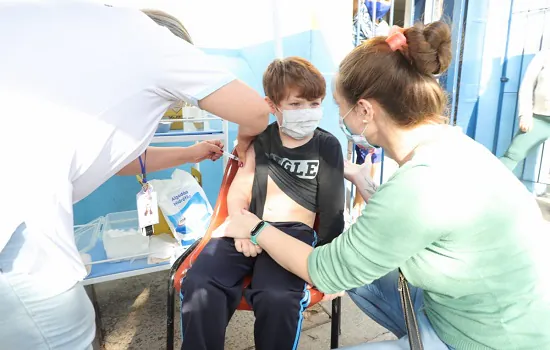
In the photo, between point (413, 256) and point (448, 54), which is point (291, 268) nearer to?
point (413, 256)

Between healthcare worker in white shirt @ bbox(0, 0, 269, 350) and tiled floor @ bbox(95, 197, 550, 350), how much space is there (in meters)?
0.92

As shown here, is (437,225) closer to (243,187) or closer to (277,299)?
(277,299)

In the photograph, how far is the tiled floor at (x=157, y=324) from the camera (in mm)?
1673

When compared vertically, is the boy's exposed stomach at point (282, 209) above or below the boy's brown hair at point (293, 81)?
below

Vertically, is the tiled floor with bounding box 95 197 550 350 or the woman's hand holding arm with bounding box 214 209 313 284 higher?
the woman's hand holding arm with bounding box 214 209 313 284

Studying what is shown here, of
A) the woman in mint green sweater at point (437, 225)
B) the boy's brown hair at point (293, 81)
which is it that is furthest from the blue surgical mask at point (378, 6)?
the woman in mint green sweater at point (437, 225)

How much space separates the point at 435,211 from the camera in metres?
0.77

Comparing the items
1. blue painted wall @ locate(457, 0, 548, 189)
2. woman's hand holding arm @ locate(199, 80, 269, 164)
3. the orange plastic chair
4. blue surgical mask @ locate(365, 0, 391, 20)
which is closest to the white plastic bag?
the orange plastic chair

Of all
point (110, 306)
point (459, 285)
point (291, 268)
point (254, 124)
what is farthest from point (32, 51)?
point (110, 306)

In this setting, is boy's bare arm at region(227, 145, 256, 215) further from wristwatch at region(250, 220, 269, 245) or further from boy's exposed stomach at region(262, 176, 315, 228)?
wristwatch at region(250, 220, 269, 245)

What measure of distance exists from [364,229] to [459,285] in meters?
0.25

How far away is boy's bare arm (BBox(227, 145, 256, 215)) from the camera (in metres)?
1.47

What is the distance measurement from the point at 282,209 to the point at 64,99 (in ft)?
3.06

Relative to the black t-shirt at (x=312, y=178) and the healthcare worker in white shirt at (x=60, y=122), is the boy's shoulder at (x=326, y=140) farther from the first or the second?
the healthcare worker in white shirt at (x=60, y=122)
